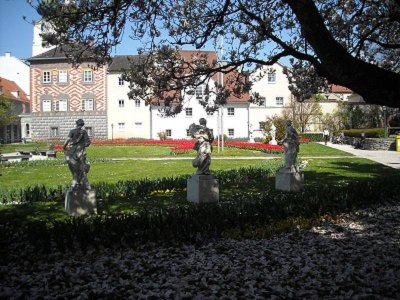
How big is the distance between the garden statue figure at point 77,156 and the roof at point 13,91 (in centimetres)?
6069

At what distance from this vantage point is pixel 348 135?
42.5 m

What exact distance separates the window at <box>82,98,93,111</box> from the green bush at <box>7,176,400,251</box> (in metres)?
46.1

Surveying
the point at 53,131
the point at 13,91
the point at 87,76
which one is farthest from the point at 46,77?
the point at 13,91

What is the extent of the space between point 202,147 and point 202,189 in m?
1.12

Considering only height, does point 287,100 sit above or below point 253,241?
above

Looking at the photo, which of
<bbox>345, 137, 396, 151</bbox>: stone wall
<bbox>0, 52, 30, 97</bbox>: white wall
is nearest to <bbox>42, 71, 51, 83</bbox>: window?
<bbox>0, 52, 30, 97</bbox>: white wall

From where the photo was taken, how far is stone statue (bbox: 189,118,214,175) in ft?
34.7

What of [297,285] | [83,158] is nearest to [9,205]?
[83,158]

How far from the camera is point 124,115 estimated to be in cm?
5144

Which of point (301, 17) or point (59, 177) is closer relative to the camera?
point (301, 17)

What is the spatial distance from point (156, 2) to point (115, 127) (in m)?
44.2

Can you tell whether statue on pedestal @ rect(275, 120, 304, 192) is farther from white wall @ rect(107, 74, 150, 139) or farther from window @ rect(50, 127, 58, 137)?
window @ rect(50, 127, 58, 137)

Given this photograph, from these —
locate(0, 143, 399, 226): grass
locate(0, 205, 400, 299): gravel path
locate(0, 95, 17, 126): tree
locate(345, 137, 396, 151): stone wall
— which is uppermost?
locate(0, 95, 17, 126): tree

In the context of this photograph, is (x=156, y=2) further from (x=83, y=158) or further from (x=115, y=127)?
(x=115, y=127)
